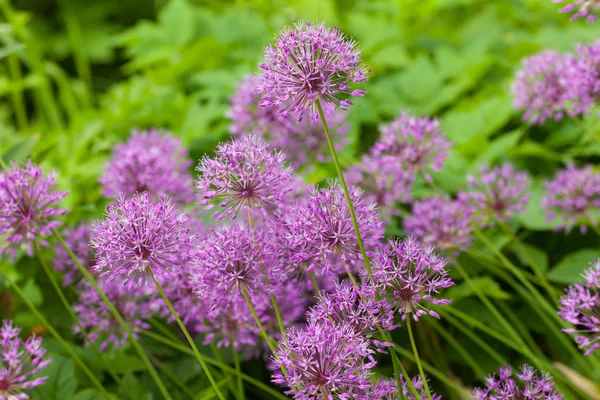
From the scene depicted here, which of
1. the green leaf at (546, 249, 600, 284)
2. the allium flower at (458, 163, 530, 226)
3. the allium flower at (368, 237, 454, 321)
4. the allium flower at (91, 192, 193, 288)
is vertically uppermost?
the allium flower at (458, 163, 530, 226)

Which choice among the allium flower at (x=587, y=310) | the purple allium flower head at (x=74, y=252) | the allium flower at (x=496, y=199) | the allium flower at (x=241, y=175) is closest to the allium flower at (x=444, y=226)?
the allium flower at (x=496, y=199)

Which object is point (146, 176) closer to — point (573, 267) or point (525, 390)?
point (525, 390)

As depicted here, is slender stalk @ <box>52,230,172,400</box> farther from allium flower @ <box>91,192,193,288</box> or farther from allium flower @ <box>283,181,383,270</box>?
allium flower @ <box>283,181,383,270</box>

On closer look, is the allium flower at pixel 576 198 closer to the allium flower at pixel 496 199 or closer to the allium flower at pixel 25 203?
the allium flower at pixel 496 199

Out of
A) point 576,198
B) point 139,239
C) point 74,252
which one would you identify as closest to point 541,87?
point 576,198

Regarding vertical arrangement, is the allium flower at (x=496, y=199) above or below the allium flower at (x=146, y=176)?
below

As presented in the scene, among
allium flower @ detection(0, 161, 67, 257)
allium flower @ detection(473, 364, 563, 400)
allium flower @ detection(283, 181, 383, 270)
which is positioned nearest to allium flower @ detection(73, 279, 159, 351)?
allium flower @ detection(0, 161, 67, 257)
